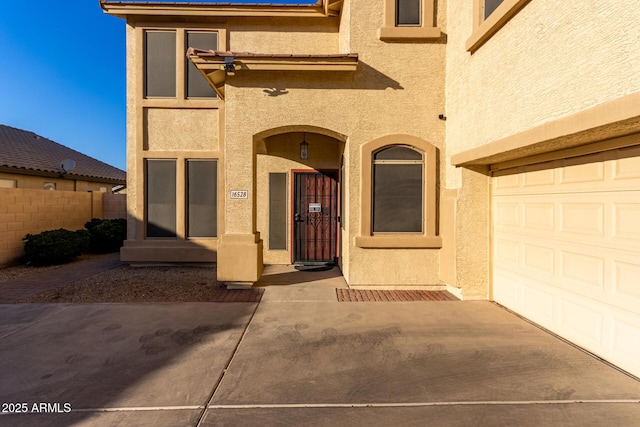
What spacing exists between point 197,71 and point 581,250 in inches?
380

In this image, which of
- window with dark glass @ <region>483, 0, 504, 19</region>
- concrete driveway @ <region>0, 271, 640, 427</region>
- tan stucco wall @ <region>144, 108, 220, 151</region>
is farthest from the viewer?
Result: tan stucco wall @ <region>144, 108, 220, 151</region>

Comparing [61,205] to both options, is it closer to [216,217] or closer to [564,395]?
[216,217]

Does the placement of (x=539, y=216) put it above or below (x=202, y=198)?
below

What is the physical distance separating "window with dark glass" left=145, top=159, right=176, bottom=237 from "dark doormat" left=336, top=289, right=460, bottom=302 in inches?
219

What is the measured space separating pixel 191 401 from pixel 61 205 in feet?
37.4

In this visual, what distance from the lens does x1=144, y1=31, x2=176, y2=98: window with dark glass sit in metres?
8.84

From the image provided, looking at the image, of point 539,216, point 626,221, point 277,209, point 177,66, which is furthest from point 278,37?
point 626,221

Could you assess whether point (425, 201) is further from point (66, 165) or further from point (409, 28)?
point (66, 165)

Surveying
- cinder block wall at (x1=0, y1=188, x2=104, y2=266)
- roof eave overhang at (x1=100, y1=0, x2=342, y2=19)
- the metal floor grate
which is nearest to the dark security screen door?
the metal floor grate

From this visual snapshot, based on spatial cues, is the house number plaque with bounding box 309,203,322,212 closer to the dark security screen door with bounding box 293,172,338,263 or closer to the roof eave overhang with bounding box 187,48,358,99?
the dark security screen door with bounding box 293,172,338,263

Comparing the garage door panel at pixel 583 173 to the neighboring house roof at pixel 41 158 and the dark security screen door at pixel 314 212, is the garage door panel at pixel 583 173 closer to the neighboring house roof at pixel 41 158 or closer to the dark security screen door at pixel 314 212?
the dark security screen door at pixel 314 212

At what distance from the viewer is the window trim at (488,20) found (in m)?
4.39

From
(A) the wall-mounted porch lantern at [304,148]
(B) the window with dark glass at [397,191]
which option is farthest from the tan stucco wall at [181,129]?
(B) the window with dark glass at [397,191]

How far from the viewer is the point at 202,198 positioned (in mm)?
8906
